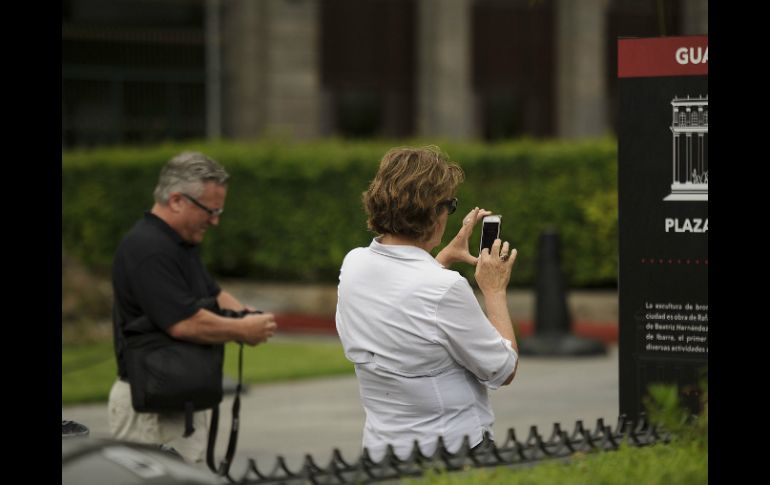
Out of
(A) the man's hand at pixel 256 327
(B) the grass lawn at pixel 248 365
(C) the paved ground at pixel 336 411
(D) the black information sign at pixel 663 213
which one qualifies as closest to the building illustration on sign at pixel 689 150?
(D) the black information sign at pixel 663 213

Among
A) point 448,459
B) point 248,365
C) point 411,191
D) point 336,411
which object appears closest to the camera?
point 448,459

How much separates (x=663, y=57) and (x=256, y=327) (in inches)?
86.0

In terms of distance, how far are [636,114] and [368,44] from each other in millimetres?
21632

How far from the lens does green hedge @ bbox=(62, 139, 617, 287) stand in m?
17.8

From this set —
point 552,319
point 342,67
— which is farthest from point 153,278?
point 342,67

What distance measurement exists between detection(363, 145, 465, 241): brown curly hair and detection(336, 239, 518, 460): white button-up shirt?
0.27ft

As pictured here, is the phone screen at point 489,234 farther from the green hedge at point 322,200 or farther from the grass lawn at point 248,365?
the green hedge at point 322,200

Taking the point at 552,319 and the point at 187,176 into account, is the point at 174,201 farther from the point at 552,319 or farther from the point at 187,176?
the point at 552,319

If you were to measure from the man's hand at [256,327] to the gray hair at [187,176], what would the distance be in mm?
608

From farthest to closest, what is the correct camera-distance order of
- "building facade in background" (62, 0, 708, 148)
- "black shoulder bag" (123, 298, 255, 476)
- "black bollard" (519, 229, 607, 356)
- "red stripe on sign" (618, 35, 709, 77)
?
"building facade in background" (62, 0, 708, 148) → "black bollard" (519, 229, 607, 356) → "black shoulder bag" (123, 298, 255, 476) → "red stripe on sign" (618, 35, 709, 77)

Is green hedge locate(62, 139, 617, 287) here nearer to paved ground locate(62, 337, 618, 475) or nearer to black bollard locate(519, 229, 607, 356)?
black bollard locate(519, 229, 607, 356)

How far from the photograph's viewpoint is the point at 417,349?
4508 mm

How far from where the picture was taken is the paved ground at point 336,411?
9.96 metres

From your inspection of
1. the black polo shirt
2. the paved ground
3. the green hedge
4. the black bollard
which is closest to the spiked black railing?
the black polo shirt
